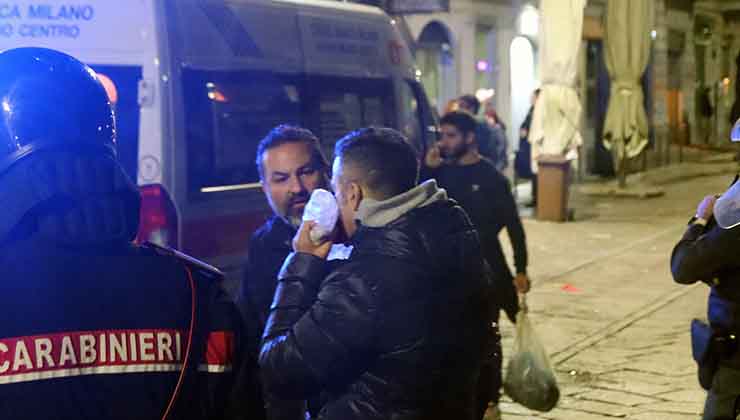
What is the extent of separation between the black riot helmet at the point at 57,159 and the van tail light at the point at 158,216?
4.16 metres

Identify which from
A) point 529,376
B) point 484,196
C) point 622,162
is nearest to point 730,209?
point 529,376

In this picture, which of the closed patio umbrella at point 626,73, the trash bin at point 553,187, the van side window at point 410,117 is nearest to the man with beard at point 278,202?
the van side window at point 410,117

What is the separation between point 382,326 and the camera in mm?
2664

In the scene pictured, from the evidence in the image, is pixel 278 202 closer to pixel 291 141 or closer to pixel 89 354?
pixel 291 141

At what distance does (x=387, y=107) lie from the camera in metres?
8.87

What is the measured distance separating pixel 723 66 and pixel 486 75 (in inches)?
722

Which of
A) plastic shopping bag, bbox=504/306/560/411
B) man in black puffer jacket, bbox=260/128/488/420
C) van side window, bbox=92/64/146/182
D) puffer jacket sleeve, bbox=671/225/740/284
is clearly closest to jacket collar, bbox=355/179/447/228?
man in black puffer jacket, bbox=260/128/488/420

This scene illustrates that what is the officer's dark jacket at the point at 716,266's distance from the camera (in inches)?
159

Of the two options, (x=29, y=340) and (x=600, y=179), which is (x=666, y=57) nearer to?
(x=600, y=179)

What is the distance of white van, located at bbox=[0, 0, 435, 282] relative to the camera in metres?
6.11

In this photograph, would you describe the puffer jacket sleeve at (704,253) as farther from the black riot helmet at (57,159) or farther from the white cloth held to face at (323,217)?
the black riot helmet at (57,159)

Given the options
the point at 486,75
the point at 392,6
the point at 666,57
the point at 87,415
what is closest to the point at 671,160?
the point at 666,57

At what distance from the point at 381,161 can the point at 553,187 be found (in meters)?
12.5

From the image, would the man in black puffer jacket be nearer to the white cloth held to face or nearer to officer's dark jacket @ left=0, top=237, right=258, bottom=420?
the white cloth held to face
